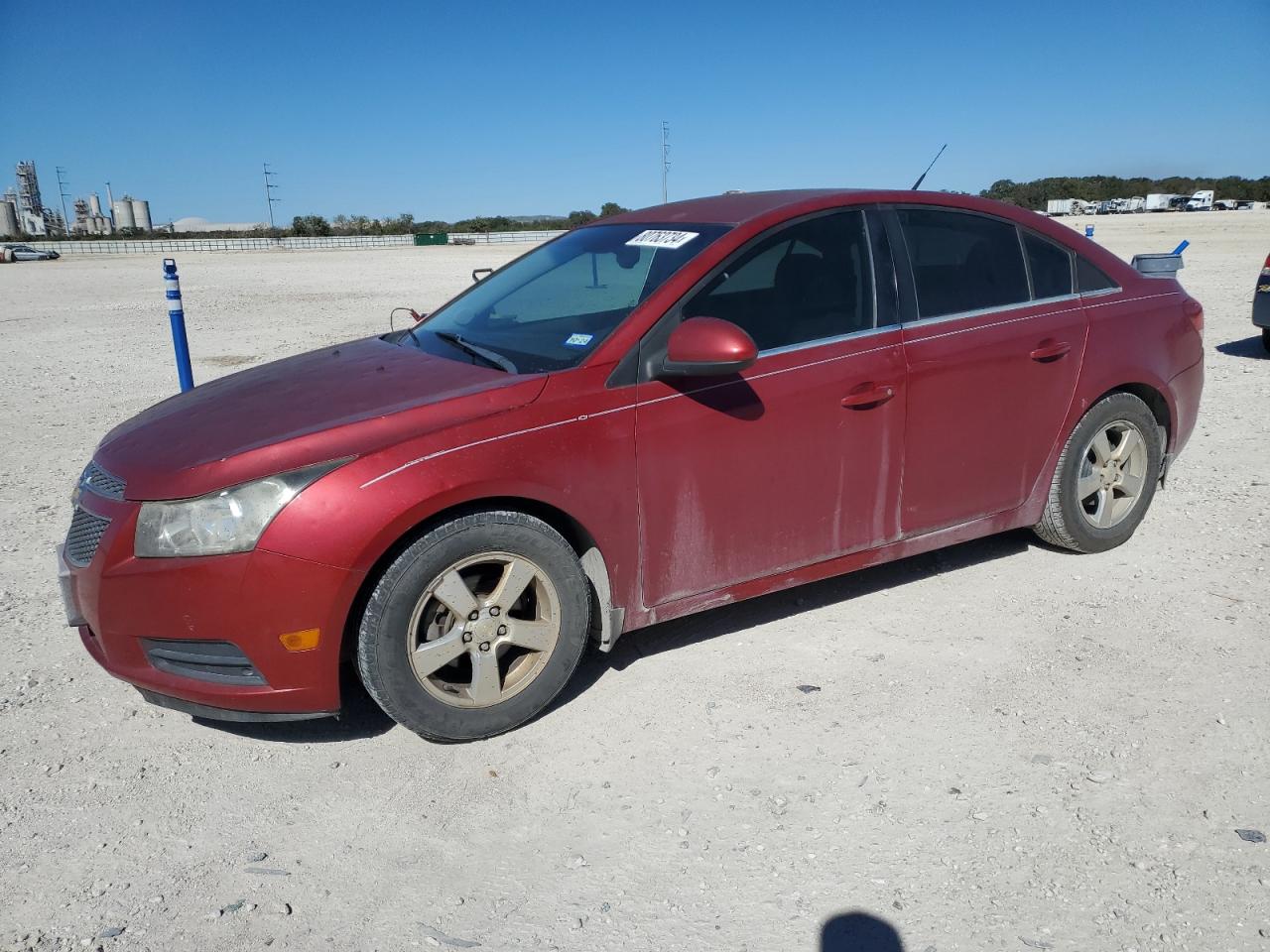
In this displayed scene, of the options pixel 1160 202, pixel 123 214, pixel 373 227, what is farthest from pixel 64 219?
pixel 1160 202

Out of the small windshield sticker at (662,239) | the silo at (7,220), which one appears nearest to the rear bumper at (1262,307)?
the small windshield sticker at (662,239)

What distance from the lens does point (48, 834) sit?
2848 millimetres

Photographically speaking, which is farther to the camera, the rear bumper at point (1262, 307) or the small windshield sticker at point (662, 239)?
the rear bumper at point (1262, 307)

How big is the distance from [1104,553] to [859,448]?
1.87 metres

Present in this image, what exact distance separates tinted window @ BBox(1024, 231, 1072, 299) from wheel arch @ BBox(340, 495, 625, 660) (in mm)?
2376

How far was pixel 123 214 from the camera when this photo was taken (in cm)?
13388

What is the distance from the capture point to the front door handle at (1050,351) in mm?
4141

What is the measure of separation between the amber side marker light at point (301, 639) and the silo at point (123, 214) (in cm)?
15121

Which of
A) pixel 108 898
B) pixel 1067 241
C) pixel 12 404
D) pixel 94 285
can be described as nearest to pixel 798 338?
pixel 1067 241

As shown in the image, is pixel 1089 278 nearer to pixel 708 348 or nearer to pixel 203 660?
pixel 708 348

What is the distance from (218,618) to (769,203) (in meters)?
2.56

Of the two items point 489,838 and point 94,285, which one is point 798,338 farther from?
point 94,285

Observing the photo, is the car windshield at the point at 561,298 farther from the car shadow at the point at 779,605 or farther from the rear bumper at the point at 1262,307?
the rear bumper at the point at 1262,307

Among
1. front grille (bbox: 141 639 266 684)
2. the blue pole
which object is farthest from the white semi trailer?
front grille (bbox: 141 639 266 684)
